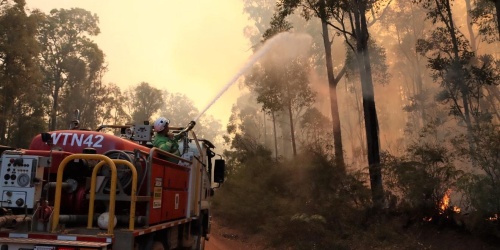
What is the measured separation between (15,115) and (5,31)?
7.83 m

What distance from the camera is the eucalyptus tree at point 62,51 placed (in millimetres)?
40206

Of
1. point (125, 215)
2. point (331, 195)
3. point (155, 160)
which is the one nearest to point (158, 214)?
point (125, 215)

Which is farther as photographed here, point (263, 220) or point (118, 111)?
point (118, 111)

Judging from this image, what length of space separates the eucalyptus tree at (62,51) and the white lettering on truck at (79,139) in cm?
3684

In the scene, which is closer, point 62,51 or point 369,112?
point 369,112

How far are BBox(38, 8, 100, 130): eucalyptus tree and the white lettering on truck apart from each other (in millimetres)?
36841

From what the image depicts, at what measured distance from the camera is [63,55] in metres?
41.4

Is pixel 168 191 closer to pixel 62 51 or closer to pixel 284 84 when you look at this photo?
pixel 284 84

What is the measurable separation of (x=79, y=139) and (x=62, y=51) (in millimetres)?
40993

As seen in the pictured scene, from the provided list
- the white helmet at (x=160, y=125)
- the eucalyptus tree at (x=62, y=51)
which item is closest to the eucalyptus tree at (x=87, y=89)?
the eucalyptus tree at (x=62, y=51)

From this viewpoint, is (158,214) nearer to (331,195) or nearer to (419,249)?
(419,249)

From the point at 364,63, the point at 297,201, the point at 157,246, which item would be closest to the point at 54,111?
the point at 297,201

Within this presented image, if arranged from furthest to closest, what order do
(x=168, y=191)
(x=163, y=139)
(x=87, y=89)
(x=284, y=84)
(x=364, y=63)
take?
(x=87, y=89) < (x=284, y=84) < (x=364, y=63) < (x=163, y=139) < (x=168, y=191)

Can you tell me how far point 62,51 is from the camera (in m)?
41.7
